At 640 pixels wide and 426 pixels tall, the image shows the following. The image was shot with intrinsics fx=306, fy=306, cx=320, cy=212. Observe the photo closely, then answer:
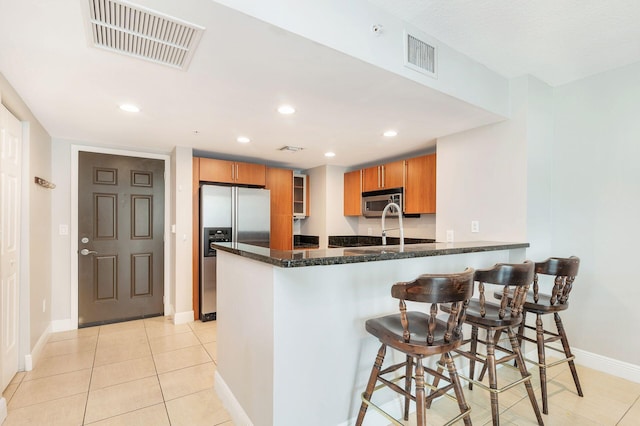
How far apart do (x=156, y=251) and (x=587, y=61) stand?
4.84m

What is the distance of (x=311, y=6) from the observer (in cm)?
152

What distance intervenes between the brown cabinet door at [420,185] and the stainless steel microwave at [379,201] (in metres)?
0.14

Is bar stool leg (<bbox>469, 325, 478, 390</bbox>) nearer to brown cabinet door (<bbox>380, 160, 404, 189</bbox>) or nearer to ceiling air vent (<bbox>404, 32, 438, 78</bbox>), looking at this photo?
ceiling air vent (<bbox>404, 32, 438, 78</bbox>)

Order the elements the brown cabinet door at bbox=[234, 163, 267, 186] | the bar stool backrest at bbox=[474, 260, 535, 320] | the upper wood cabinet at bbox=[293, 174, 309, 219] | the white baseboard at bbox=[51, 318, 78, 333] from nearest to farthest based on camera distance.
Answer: the bar stool backrest at bbox=[474, 260, 535, 320], the white baseboard at bbox=[51, 318, 78, 333], the brown cabinet door at bbox=[234, 163, 267, 186], the upper wood cabinet at bbox=[293, 174, 309, 219]

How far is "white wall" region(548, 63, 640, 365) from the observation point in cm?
241

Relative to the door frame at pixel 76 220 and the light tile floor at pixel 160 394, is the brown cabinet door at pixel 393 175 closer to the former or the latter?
the light tile floor at pixel 160 394

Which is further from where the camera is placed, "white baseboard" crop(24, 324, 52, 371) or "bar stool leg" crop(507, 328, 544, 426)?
"white baseboard" crop(24, 324, 52, 371)

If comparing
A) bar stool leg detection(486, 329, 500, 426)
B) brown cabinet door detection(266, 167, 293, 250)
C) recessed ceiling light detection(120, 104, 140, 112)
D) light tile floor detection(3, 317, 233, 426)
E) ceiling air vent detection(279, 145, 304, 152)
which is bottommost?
light tile floor detection(3, 317, 233, 426)

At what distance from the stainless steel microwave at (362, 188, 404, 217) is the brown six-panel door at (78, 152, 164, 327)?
2852mm

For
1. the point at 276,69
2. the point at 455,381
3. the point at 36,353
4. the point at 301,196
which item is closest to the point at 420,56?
the point at 276,69

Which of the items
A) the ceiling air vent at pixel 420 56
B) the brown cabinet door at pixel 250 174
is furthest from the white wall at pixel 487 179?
the brown cabinet door at pixel 250 174

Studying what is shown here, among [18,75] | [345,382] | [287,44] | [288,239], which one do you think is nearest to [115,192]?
[18,75]

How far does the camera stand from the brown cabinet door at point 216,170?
399 centimetres

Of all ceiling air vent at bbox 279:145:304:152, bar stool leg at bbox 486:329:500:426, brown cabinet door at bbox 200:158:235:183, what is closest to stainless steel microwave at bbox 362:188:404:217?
ceiling air vent at bbox 279:145:304:152
